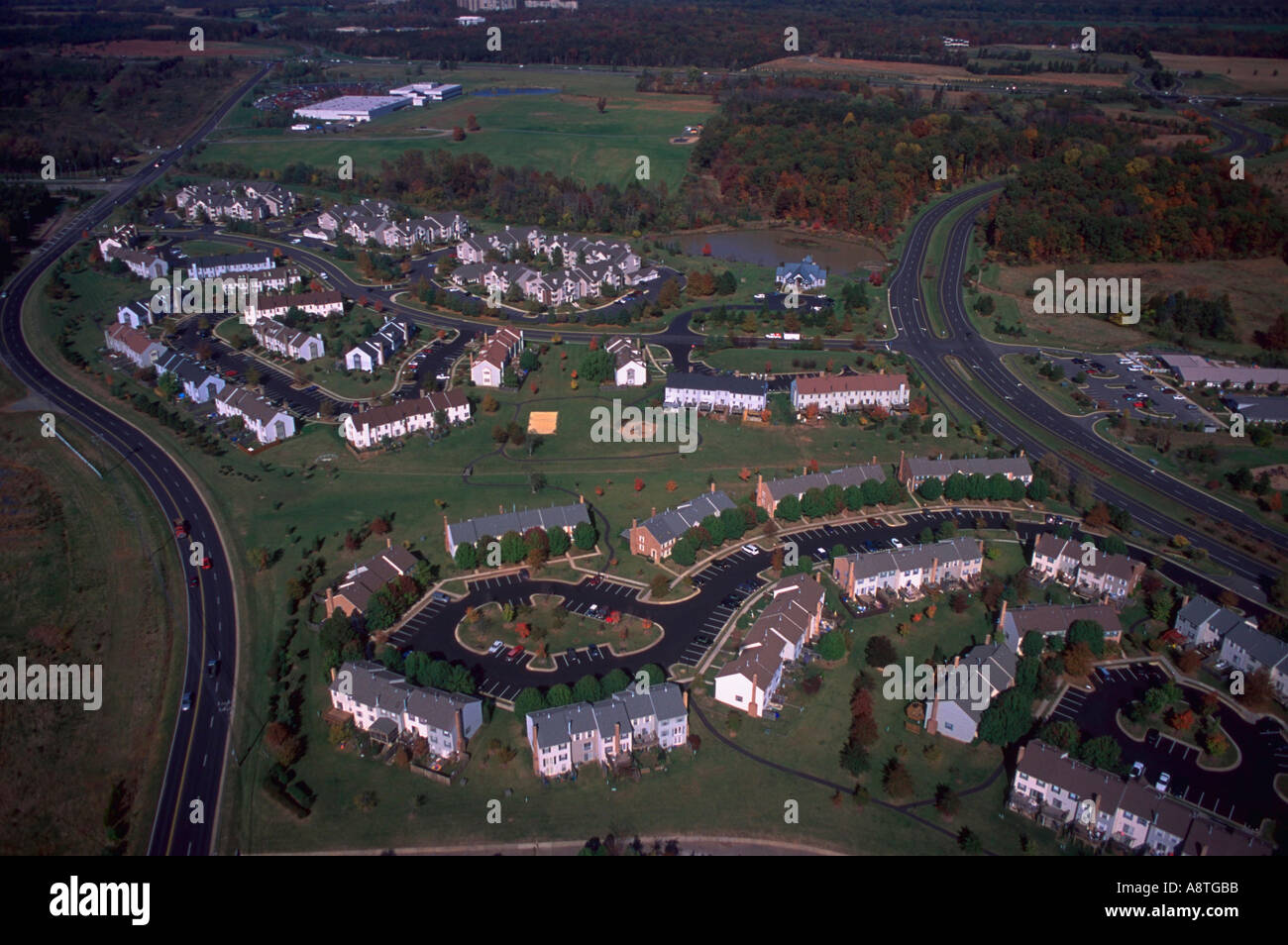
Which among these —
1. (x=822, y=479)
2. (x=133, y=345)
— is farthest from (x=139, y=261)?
(x=822, y=479)

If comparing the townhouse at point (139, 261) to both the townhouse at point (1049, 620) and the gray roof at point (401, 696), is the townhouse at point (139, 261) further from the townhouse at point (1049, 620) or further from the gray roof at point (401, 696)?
the townhouse at point (1049, 620)

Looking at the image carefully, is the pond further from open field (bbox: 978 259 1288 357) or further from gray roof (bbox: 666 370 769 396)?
gray roof (bbox: 666 370 769 396)

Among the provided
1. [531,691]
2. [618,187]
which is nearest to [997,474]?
[531,691]

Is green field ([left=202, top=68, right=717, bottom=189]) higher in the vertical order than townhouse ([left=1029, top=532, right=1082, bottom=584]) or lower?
higher

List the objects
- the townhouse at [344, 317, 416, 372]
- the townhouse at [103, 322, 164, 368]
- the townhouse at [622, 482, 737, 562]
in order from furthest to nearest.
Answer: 1. the townhouse at [103, 322, 164, 368]
2. the townhouse at [344, 317, 416, 372]
3. the townhouse at [622, 482, 737, 562]

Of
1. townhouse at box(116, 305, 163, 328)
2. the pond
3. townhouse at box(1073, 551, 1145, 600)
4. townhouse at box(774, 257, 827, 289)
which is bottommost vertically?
townhouse at box(1073, 551, 1145, 600)

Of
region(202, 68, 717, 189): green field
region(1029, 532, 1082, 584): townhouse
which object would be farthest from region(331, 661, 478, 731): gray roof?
region(202, 68, 717, 189): green field
